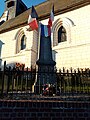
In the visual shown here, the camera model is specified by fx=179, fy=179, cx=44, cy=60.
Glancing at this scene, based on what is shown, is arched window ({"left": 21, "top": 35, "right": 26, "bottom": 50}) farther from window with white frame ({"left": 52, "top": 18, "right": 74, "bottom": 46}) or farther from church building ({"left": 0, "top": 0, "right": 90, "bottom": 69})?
window with white frame ({"left": 52, "top": 18, "right": 74, "bottom": 46})

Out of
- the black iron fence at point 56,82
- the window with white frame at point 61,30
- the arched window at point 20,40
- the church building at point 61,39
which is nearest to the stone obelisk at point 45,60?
the black iron fence at point 56,82

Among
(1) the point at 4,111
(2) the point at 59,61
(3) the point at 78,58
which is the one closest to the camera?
(1) the point at 4,111

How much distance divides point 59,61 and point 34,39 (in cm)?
405

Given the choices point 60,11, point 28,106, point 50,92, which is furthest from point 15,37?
point 28,106

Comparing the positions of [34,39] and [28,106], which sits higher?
[34,39]

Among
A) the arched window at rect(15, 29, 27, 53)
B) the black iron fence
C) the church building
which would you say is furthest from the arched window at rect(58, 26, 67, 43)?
the black iron fence

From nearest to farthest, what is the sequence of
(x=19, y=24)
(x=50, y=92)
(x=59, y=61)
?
(x=50, y=92)
(x=59, y=61)
(x=19, y=24)

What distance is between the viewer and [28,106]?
4.52 m

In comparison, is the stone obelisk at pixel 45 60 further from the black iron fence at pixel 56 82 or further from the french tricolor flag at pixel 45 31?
the black iron fence at pixel 56 82

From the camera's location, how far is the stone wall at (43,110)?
4.42m

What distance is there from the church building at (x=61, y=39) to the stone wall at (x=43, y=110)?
1085cm

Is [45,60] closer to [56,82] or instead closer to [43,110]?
[56,82]

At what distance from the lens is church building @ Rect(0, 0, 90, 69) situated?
16.0 metres

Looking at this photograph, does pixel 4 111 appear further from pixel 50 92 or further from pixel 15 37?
pixel 15 37
